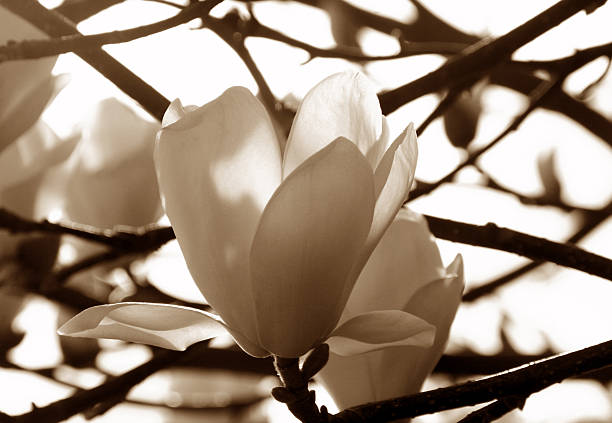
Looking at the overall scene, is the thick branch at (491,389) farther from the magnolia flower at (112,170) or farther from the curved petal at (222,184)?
the magnolia flower at (112,170)

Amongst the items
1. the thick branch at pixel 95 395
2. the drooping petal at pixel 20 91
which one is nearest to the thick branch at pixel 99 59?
Answer: the drooping petal at pixel 20 91

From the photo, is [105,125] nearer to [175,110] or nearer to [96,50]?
[96,50]

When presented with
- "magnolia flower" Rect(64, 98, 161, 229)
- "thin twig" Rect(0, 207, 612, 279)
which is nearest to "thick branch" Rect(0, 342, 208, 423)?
"thin twig" Rect(0, 207, 612, 279)

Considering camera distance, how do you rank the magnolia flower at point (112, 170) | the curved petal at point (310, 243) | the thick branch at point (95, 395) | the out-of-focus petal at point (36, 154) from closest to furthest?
the curved petal at point (310, 243) → the thick branch at point (95, 395) → the out-of-focus petal at point (36, 154) → the magnolia flower at point (112, 170)

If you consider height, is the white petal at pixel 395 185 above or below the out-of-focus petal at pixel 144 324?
above

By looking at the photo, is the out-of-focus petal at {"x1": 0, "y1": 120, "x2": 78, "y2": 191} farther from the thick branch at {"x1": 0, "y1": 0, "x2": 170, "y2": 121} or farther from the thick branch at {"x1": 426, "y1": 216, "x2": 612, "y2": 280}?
the thick branch at {"x1": 426, "y1": 216, "x2": 612, "y2": 280}

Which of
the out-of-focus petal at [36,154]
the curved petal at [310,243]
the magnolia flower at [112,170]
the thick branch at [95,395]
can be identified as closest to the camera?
the curved petal at [310,243]

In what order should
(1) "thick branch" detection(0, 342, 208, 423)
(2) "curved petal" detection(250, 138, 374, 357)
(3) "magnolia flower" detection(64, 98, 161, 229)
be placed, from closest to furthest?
(2) "curved petal" detection(250, 138, 374, 357) < (1) "thick branch" detection(0, 342, 208, 423) < (3) "magnolia flower" detection(64, 98, 161, 229)
